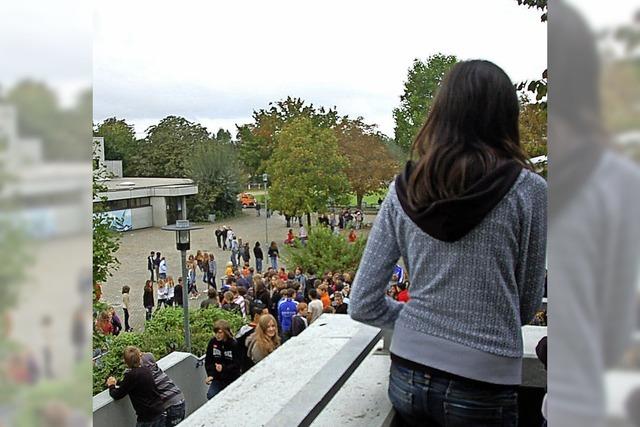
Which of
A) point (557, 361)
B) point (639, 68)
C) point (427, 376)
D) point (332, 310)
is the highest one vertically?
point (639, 68)

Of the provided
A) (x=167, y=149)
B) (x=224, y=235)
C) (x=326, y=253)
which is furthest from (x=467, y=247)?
(x=167, y=149)

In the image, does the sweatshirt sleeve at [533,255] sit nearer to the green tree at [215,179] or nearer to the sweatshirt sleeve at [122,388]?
the sweatshirt sleeve at [122,388]

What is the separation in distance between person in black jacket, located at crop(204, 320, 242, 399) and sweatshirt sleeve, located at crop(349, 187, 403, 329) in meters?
3.66

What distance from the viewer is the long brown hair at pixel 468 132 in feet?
3.28

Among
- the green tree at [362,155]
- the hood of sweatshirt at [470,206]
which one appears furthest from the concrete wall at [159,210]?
the hood of sweatshirt at [470,206]

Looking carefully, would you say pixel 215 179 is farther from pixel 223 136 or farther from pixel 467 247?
pixel 467 247

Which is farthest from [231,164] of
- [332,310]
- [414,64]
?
[332,310]

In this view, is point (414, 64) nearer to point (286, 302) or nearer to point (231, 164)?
point (286, 302)

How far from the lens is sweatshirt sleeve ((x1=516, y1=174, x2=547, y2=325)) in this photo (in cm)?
100

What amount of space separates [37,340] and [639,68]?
45 cm

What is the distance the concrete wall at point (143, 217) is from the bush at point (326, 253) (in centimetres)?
641

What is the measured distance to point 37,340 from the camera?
1.74 feet

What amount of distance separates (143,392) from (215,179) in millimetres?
22728

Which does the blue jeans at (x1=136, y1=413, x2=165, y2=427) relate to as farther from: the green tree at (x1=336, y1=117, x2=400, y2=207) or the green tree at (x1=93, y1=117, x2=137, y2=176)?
the green tree at (x1=336, y1=117, x2=400, y2=207)
